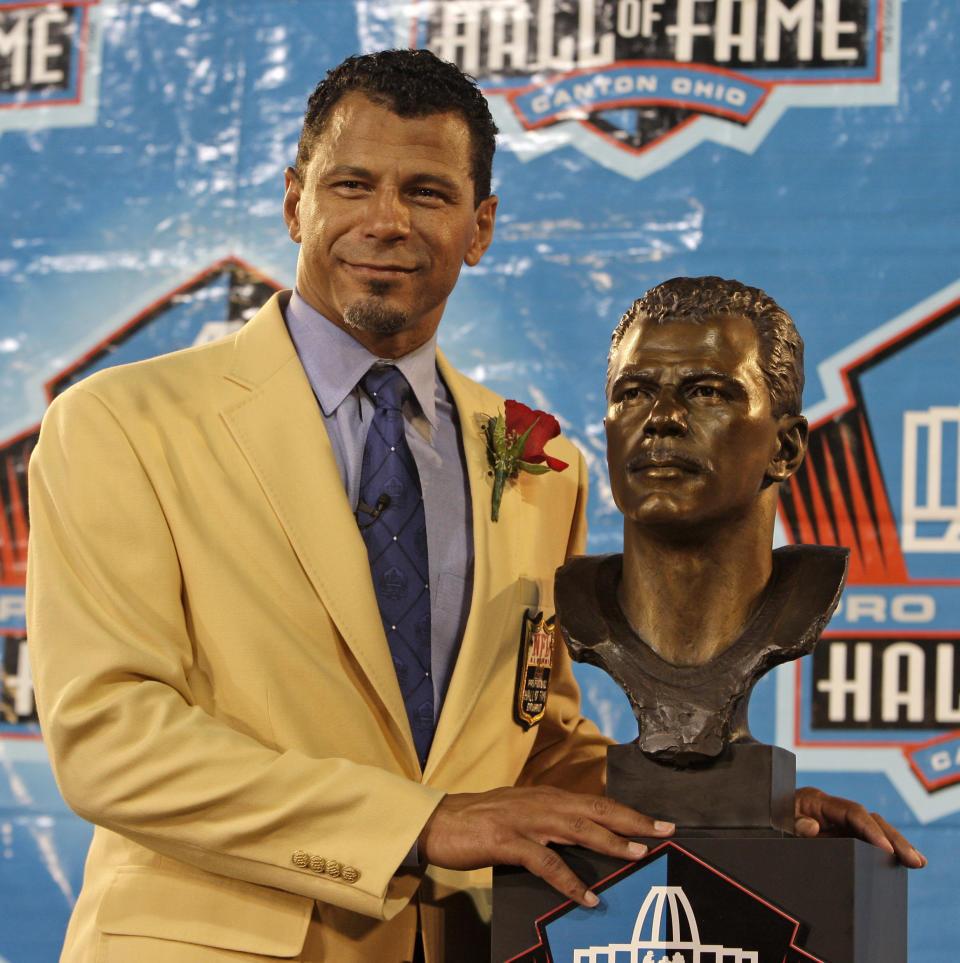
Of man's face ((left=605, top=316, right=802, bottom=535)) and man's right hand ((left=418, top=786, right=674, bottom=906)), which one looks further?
man's face ((left=605, top=316, right=802, bottom=535))

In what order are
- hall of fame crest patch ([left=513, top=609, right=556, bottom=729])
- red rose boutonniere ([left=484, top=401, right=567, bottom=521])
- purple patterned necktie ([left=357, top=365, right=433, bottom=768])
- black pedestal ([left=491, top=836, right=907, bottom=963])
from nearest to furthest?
black pedestal ([left=491, top=836, right=907, bottom=963]), purple patterned necktie ([left=357, top=365, right=433, bottom=768]), hall of fame crest patch ([left=513, top=609, right=556, bottom=729]), red rose boutonniere ([left=484, top=401, right=567, bottom=521])

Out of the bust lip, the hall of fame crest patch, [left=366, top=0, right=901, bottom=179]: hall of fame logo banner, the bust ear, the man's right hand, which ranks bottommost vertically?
the man's right hand

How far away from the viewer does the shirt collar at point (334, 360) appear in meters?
2.27

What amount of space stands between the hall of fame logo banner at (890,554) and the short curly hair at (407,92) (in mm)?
1502

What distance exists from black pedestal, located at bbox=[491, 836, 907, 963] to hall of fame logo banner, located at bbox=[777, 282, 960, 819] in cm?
161

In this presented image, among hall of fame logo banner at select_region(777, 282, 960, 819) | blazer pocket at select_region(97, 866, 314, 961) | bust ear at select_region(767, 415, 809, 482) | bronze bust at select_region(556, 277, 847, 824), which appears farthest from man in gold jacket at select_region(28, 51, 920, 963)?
hall of fame logo banner at select_region(777, 282, 960, 819)

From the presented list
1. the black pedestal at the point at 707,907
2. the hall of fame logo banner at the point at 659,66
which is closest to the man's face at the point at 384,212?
the black pedestal at the point at 707,907

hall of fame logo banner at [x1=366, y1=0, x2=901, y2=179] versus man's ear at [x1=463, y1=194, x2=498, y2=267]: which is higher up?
hall of fame logo banner at [x1=366, y1=0, x2=901, y2=179]

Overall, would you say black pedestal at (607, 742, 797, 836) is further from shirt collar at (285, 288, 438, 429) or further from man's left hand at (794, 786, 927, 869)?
shirt collar at (285, 288, 438, 429)

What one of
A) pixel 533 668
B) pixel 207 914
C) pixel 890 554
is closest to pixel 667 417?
pixel 533 668

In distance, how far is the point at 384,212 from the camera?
219 cm

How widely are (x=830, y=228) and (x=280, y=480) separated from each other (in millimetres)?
1963

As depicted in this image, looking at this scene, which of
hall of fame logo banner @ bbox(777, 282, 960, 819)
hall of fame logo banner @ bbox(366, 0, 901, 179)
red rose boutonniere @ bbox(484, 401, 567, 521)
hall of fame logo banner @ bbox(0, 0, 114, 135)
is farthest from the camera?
hall of fame logo banner @ bbox(0, 0, 114, 135)

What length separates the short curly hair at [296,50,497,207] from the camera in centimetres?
222
